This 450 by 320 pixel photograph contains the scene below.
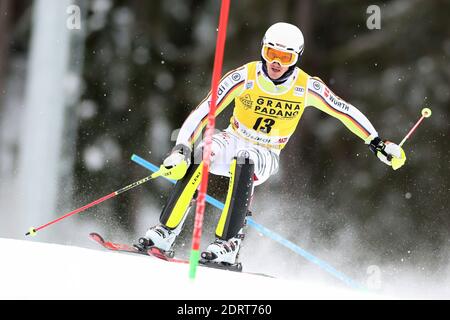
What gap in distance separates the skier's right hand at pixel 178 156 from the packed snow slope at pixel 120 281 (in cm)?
41

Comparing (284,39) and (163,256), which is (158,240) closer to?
(163,256)

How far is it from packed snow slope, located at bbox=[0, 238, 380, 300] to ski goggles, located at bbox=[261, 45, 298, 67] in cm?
93

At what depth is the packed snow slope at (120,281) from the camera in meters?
2.24

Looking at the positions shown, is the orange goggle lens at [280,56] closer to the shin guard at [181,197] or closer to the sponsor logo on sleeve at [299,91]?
the sponsor logo on sleeve at [299,91]

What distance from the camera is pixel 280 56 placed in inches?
124

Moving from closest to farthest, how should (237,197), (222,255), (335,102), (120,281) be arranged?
1. (120,281)
2. (237,197)
3. (222,255)
4. (335,102)

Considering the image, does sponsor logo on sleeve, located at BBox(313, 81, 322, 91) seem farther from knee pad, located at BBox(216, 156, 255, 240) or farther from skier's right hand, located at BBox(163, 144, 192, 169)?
skier's right hand, located at BBox(163, 144, 192, 169)

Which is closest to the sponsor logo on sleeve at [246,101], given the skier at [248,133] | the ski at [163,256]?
the skier at [248,133]

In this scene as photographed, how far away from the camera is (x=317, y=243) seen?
5793mm

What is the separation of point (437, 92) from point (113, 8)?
283 cm

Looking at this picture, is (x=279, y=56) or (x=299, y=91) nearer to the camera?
(x=279, y=56)

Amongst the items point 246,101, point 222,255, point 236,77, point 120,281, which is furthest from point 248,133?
point 120,281
